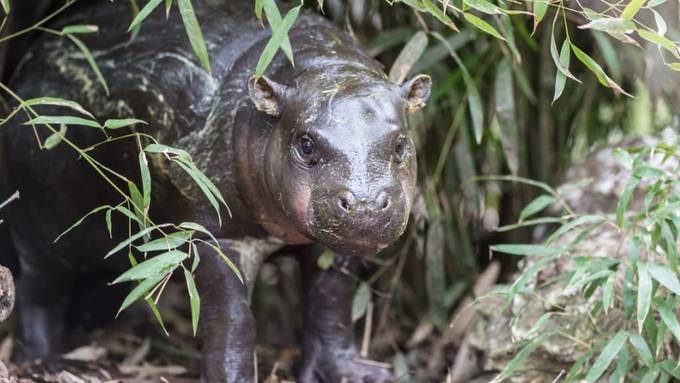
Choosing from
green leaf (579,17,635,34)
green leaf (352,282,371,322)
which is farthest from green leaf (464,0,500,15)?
green leaf (352,282,371,322)

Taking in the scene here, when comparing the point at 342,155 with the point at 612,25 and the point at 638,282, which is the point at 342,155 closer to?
the point at 612,25

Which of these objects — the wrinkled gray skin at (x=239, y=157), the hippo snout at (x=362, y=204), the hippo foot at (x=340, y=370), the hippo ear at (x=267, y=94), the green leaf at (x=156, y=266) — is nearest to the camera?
the green leaf at (x=156, y=266)

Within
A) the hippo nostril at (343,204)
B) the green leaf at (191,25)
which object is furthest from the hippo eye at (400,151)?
the green leaf at (191,25)

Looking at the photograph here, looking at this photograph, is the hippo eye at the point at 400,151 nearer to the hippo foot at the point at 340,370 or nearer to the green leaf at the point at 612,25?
the green leaf at the point at 612,25

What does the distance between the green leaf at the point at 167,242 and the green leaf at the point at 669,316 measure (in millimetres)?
1145

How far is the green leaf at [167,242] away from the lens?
8.23 ft

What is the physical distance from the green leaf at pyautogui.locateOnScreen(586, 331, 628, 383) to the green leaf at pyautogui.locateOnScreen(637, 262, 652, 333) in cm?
11

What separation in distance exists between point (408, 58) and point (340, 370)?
953 mm

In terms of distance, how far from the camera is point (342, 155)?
268 centimetres

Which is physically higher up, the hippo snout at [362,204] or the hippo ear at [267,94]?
the hippo ear at [267,94]

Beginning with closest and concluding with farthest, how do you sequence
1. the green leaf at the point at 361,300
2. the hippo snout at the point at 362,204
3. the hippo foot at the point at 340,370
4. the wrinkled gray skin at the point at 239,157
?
the hippo snout at the point at 362,204 → the wrinkled gray skin at the point at 239,157 → the hippo foot at the point at 340,370 → the green leaf at the point at 361,300

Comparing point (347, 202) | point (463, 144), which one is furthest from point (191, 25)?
point (463, 144)

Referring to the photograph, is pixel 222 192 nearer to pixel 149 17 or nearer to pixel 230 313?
pixel 230 313

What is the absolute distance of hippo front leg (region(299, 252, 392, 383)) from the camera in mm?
3326
